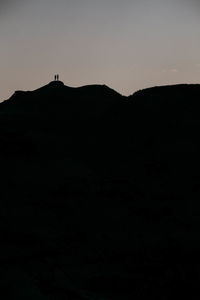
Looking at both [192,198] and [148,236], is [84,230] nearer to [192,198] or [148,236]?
[148,236]

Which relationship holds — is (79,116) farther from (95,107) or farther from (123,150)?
(123,150)

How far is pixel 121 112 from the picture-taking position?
135 feet

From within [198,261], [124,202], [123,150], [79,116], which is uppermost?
[79,116]

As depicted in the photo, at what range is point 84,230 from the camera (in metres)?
29.4

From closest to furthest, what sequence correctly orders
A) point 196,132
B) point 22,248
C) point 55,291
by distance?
point 55,291 < point 22,248 < point 196,132

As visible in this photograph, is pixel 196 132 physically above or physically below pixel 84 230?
above

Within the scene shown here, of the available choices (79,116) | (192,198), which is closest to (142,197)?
(192,198)

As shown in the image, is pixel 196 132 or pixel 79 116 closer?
pixel 196 132

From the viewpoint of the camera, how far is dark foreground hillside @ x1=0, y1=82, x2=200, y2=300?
2423 cm

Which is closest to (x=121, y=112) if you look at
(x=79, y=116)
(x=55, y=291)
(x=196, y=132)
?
(x=79, y=116)

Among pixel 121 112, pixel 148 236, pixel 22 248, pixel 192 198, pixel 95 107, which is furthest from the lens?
pixel 95 107

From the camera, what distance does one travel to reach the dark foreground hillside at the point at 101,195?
24234 mm

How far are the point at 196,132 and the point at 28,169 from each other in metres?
13.2

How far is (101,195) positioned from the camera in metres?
33.0
